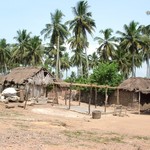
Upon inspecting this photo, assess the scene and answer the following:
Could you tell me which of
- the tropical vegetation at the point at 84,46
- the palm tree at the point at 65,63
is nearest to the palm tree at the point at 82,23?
the tropical vegetation at the point at 84,46

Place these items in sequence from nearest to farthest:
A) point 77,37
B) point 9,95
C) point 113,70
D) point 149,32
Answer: point 9,95 < point 113,70 < point 77,37 < point 149,32

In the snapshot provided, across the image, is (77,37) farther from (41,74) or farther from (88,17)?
(41,74)

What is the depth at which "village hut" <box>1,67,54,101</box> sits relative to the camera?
42222 mm

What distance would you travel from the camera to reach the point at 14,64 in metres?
77.5

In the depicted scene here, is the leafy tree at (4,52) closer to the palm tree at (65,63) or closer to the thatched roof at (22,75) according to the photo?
the palm tree at (65,63)

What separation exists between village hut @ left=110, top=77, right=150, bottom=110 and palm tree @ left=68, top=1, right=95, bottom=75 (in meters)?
13.1

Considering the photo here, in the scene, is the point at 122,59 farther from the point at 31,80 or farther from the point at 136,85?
the point at 31,80

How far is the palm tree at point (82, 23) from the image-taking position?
172 feet

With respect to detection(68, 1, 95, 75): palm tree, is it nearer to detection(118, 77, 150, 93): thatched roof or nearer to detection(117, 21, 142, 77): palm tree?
detection(117, 21, 142, 77): palm tree

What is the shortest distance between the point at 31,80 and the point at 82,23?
46.4 ft

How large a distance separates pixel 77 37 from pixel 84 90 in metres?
8.95

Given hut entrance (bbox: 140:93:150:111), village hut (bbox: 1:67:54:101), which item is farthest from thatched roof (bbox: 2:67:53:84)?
hut entrance (bbox: 140:93:150:111)

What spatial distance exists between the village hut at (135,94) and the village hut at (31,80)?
9047 millimetres

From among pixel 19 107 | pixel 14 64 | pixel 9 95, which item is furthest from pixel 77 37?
pixel 14 64
